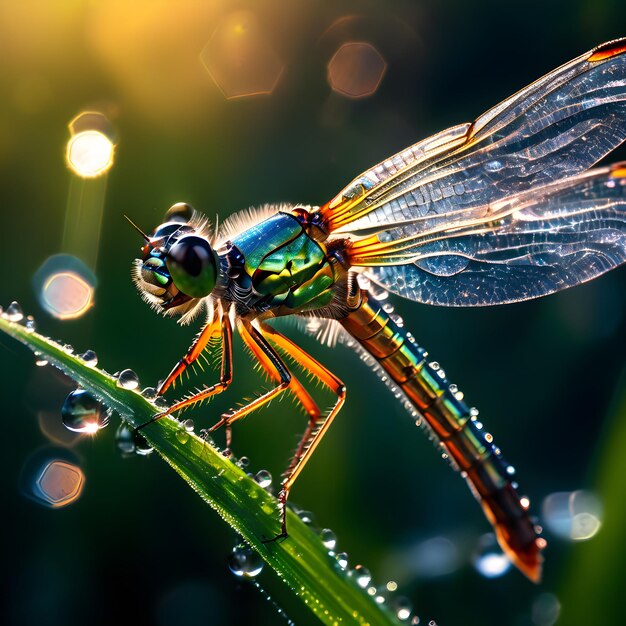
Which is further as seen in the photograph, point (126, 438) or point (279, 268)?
point (279, 268)

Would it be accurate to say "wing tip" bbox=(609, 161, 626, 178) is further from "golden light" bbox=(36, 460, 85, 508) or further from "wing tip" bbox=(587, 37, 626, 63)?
"golden light" bbox=(36, 460, 85, 508)

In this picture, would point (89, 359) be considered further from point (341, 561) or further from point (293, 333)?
point (293, 333)

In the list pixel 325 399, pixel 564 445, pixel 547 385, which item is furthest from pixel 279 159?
pixel 564 445

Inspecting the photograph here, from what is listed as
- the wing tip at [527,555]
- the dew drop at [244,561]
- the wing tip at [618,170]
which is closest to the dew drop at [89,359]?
the dew drop at [244,561]

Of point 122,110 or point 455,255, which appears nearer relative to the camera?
point 455,255

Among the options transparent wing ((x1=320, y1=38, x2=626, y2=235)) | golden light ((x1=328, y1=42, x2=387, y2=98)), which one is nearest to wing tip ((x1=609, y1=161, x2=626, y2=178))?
transparent wing ((x1=320, y1=38, x2=626, y2=235))

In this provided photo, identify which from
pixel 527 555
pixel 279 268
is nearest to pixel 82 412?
pixel 279 268

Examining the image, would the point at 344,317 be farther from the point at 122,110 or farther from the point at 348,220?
the point at 122,110
